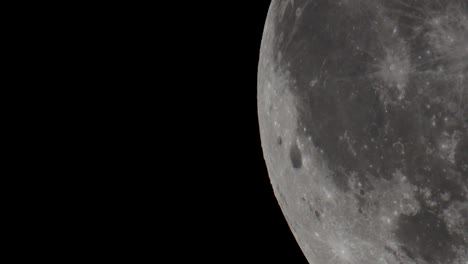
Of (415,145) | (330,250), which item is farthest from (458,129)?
(330,250)

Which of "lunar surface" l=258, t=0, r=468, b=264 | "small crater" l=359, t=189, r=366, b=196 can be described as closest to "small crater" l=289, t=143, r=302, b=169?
"lunar surface" l=258, t=0, r=468, b=264

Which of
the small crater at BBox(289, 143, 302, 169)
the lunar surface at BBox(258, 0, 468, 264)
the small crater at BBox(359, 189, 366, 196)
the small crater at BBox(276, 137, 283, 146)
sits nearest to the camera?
the lunar surface at BBox(258, 0, 468, 264)

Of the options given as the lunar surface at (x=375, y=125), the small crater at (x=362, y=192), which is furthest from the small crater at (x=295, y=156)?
the small crater at (x=362, y=192)

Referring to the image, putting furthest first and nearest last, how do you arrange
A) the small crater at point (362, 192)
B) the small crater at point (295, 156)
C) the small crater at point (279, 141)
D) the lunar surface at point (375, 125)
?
1. the small crater at point (279, 141)
2. the small crater at point (295, 156)
3. the small crater at point (362, 192)
4. the lunar surface at point (375, 125)

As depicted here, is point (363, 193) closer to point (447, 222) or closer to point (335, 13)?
point (447, 222)

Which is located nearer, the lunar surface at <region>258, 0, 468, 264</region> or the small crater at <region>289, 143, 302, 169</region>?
the lunar surface at <region>258, 0, 468, 264</region>

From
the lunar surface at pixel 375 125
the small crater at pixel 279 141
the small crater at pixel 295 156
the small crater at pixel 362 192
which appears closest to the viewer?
the lunar surface at pixel 375 125

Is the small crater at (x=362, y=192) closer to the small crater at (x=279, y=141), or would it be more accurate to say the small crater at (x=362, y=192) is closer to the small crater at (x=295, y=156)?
the small crater at (x=295, y=156)

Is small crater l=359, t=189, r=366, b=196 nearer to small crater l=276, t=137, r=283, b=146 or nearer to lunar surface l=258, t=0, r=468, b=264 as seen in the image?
lunar surface l=258, t=0, r=468, b=264
